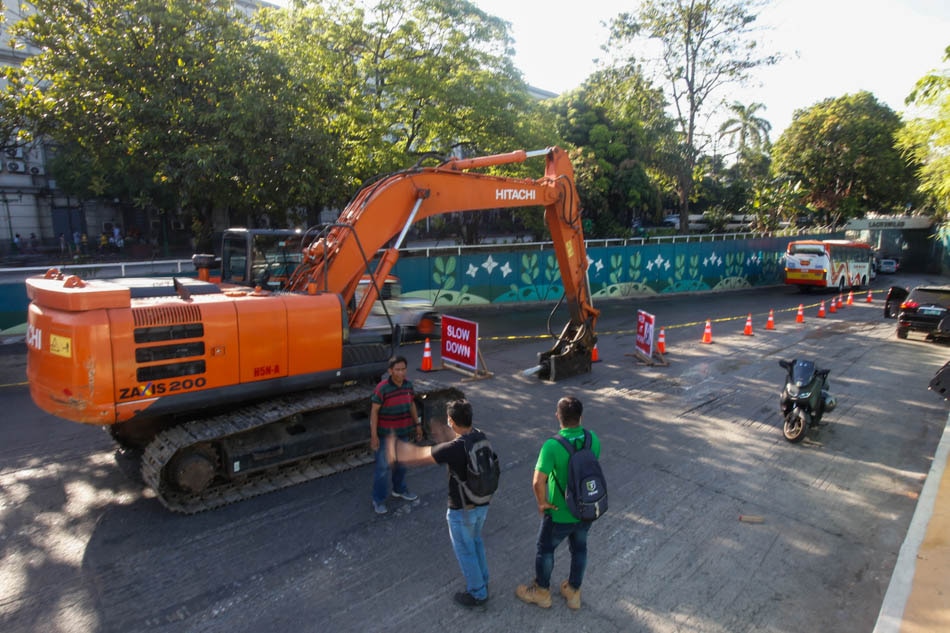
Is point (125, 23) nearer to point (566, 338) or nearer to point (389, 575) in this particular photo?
point (566, 338)

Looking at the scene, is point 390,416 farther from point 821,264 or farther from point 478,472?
point 821,264

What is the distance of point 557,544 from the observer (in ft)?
14.4

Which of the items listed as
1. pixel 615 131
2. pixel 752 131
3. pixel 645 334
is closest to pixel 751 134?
pixel 752 131

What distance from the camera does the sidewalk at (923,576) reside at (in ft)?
14.5

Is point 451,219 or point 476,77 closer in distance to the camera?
point 476,77

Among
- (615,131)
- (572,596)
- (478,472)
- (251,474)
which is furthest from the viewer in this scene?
(615,131)

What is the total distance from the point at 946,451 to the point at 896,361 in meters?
6.80

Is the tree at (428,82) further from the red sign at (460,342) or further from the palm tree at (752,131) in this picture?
the palm tree at (752,131)

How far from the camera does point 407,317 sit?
563 inches

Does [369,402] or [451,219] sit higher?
[451,219]

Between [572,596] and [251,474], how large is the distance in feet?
12.7

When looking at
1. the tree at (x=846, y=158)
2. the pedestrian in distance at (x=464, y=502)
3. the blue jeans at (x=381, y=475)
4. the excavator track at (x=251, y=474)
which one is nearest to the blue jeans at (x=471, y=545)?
the pedestrian in distance at (x=464, y=502)

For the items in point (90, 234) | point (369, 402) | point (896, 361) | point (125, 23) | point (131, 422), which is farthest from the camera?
point (90, 234)

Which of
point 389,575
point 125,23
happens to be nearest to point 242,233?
point 389,575
